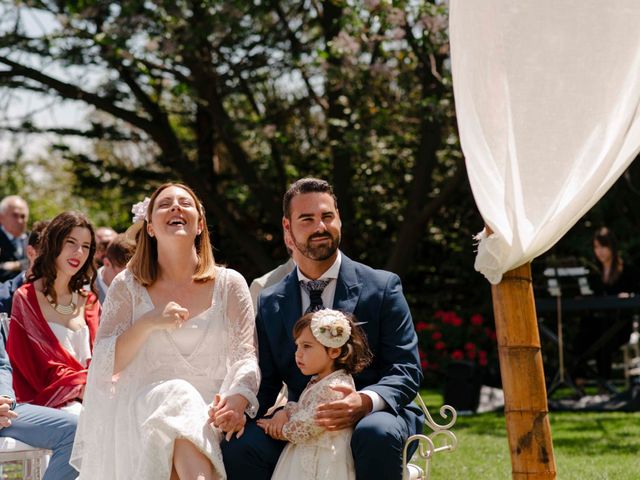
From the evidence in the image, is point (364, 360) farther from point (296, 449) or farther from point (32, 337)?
point (32, 337)

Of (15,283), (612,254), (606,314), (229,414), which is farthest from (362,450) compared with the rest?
(606,314)

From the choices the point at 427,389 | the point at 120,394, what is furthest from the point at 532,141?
the point at 427,389

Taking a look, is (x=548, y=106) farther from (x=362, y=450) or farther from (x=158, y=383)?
(x=158, y=383)

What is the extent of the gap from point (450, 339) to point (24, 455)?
8.01 m

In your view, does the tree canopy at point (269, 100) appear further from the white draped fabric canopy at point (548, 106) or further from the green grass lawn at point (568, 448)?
the white draped fabric canopy at point (548, 106)

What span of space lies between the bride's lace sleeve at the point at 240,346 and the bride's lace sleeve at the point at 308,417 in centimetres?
21

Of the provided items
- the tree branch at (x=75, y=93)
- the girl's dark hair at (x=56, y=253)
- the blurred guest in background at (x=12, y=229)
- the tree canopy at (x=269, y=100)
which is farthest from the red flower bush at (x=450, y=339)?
the girl's dark hair at (x=56, y=253)

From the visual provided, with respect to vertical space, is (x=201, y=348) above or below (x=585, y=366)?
above

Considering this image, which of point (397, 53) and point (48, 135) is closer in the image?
point (397, 53)

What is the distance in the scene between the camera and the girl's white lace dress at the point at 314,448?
3746 millimetres

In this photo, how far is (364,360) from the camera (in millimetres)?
3963

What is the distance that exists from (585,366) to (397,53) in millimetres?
3582

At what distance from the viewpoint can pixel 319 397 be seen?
384 centimetres

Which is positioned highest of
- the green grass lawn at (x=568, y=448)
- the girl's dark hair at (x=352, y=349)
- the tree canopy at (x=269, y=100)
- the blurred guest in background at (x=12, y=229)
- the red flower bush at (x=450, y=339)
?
the tree canopy at (x=269, y=100)
